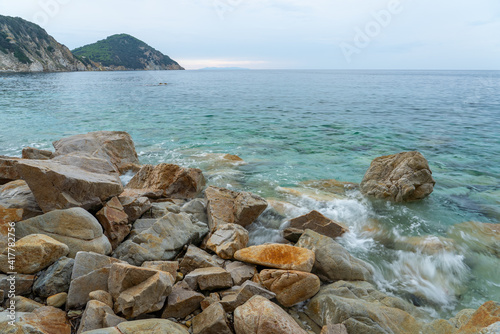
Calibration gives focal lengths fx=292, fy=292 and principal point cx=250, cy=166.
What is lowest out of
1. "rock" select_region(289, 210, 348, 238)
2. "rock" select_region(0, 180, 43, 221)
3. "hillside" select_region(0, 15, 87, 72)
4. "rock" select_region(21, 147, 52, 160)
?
"rock" select_region(289, 210, 348, 238)

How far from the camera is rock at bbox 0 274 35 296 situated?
14.4ft

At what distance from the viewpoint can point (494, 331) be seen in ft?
11.7

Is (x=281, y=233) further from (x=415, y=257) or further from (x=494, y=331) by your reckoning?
(x=494, y=331)

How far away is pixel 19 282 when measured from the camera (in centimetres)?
452

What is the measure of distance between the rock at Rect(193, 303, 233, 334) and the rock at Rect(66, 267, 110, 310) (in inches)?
62.5

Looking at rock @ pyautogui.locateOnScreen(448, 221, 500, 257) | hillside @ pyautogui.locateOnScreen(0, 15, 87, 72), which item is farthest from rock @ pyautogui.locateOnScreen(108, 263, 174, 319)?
hillside @ pyautogui.locateOnScreen(0, 15, 87, 72)

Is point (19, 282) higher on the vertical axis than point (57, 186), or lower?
lower

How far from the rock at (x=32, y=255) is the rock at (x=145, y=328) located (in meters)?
2.06

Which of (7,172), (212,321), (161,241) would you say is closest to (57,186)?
(161,241)

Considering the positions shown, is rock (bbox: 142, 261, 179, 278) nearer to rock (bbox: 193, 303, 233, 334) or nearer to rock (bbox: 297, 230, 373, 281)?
rock (bbox: 193, 303, 233, 334)

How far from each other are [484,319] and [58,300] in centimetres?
622

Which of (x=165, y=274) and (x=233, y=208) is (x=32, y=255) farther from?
(x=233, y=208)

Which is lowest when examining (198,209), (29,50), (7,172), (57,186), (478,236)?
(478,236)

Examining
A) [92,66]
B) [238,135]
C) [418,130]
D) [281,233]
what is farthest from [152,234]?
[92,66]
